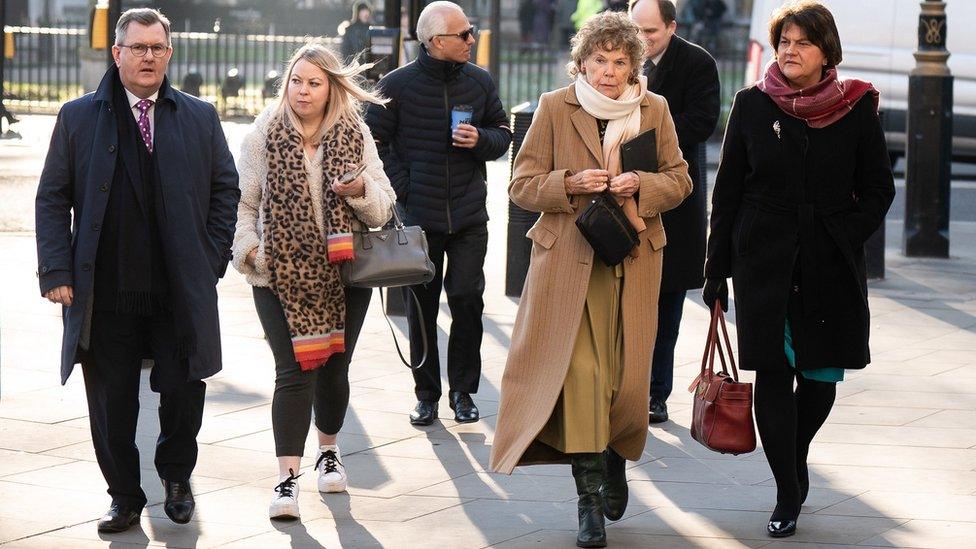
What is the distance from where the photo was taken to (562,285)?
5.31m

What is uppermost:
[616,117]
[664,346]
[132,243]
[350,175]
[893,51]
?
[893,51]

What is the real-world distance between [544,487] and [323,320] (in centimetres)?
106

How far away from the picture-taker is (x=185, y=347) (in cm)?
541

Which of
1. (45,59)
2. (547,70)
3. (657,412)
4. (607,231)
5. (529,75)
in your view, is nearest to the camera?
(607,231)

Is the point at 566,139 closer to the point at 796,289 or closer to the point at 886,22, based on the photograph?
the point at 796,289

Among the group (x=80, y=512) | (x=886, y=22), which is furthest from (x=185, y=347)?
(x=886, y=22)

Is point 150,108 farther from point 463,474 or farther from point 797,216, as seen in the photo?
point 797,216

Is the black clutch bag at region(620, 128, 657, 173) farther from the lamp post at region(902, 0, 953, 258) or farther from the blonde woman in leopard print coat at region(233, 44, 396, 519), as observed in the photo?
the lamp post at region(902, 0, 953, 258)

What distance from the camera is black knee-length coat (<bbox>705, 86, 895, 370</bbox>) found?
5289mm

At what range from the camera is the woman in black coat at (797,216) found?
5277 mm

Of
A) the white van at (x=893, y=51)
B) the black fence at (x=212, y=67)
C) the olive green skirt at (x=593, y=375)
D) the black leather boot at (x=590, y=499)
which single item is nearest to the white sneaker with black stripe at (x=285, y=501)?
the olive green skirt at (x=593, y=375)

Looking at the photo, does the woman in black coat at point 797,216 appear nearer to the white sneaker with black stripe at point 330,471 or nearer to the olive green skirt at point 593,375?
the olive green skirt at point 593,375

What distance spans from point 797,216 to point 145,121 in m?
→ 2.14

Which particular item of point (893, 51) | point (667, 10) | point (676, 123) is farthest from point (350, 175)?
point (893, 51)
